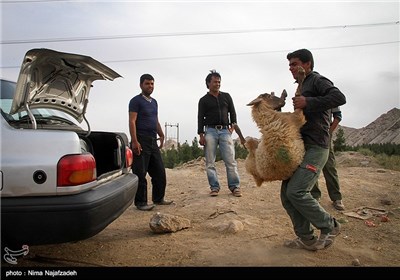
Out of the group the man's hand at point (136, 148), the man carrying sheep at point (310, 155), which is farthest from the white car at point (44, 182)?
the man's hand at point (136, 148)

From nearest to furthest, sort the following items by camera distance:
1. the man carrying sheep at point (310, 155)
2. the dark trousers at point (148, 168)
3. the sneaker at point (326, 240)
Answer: the man carrying sheep at point (310, 155), the sneaker at point (326, 240), the dark trousers at point (148, 168)

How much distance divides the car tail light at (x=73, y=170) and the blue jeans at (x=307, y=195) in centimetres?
179

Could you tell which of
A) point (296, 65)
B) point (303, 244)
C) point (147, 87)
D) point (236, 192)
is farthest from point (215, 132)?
Answer: point (303, 244)

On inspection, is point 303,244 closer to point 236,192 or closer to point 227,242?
point 227,242

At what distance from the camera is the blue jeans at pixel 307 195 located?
2891 mm

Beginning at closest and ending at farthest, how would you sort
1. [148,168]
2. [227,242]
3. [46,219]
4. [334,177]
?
[46,219]
[227,242]
[334,177]
[148,168]

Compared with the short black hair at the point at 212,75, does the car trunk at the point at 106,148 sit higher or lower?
lower

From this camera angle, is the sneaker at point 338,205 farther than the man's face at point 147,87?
No

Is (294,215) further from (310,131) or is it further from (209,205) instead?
(209,205)

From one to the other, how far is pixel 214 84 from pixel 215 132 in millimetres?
861

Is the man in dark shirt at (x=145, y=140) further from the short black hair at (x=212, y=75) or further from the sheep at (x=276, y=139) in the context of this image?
the sheep at (x=276, y=139)

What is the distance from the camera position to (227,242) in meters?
3.45
